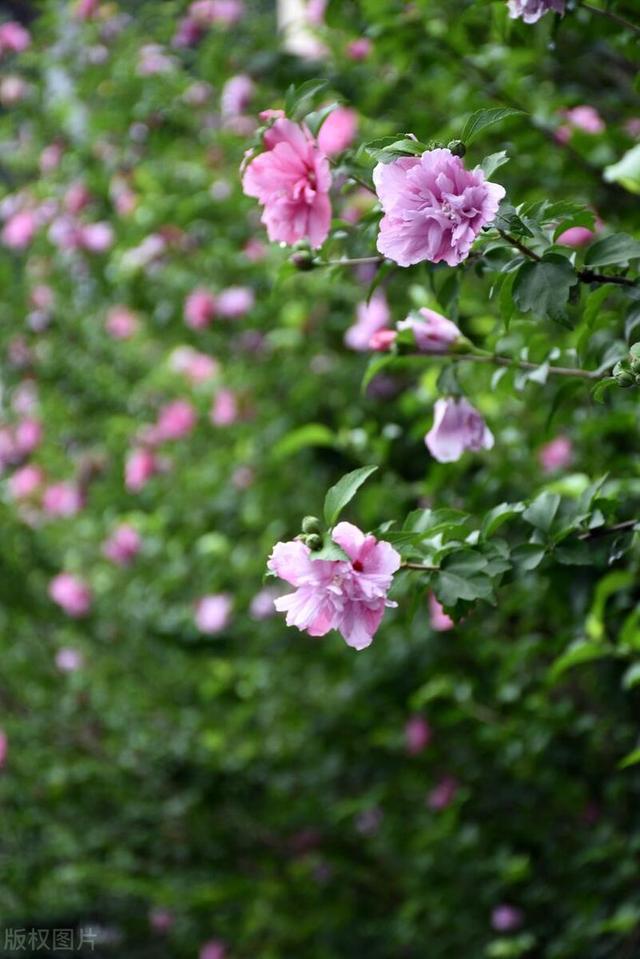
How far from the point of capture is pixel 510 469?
4.63 feet

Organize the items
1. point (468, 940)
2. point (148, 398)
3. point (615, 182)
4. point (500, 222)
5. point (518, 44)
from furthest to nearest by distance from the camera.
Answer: point (148, 398), point (468, 940), point (615, 182), point (518, 44), point (500, 222)

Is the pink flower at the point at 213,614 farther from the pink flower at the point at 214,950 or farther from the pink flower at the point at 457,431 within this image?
the pink flower at the point at 457,431

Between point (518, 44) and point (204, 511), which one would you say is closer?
point (518, 44)

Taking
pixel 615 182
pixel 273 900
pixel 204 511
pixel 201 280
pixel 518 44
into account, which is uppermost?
pixel 518 44

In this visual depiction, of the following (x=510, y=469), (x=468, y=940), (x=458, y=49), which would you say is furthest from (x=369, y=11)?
(x=468, y=940)

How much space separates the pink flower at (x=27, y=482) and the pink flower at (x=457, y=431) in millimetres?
1838

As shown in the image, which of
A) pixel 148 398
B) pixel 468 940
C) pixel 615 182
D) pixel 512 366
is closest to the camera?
pixel 512 366

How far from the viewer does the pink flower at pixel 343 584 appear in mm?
725

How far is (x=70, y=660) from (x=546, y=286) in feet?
5.83

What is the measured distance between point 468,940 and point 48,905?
0.78 meters

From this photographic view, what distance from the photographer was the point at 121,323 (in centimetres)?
253

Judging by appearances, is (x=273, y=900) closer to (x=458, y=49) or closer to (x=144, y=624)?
(x=144, y=624)

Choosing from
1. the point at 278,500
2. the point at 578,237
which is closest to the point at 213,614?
the point at 278,500

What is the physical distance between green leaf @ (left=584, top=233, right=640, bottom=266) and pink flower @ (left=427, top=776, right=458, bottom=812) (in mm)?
1299
